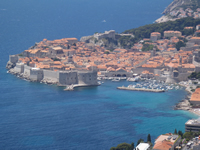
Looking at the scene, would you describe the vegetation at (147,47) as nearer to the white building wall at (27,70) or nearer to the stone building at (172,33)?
the stone building at (172,33)

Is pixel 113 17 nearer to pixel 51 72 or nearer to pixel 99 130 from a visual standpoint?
pixel 51 72

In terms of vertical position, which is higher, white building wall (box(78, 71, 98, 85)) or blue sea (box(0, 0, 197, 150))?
white building wall (box(78, 71, 98, 85))

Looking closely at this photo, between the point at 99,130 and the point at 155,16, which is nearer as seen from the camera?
the point at 99,130

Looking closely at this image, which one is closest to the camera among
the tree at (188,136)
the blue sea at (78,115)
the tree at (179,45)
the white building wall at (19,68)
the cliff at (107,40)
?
the tree at (188,136)

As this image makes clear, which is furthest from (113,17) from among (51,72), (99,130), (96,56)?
(99,130)

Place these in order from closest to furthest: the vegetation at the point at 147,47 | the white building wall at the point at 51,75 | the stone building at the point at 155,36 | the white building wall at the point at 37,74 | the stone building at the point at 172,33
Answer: the white building wall at the point at 51,75 < the white building wall at the point at 37,74 < the vegetation at the point at 147,47 < the stone building at the point at 172,33 < the stone building at the point at 155,36

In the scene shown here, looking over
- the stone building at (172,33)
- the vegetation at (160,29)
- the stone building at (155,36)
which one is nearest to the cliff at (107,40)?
the vegetation at (160,29)

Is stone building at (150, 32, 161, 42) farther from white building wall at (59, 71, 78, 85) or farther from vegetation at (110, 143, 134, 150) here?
vegetation at (110, 143, 134, 150)

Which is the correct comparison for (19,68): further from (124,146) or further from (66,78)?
(124,146)

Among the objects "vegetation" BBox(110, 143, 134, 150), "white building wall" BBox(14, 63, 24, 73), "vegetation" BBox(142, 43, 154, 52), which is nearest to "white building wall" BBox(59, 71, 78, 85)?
"white building wall" BBox(14, 63, 24, 73)

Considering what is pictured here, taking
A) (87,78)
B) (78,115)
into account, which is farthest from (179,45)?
(78,115)

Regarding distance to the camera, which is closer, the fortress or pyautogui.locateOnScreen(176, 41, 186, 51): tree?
the fortress
